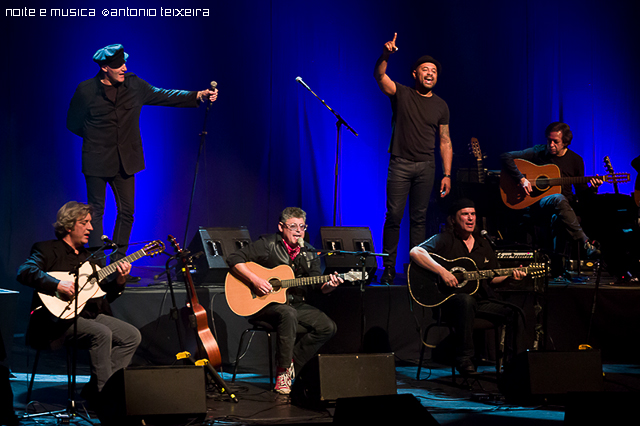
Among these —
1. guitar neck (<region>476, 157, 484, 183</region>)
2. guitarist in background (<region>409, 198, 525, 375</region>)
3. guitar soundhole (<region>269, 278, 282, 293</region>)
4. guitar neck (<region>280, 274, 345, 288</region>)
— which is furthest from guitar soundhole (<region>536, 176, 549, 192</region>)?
guitar soundhole (<region>269, 278, 282, 293</region>)

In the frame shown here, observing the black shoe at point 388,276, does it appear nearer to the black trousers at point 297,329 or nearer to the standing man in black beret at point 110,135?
the black trousers at point 297,329

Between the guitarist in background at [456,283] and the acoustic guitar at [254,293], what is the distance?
33.0 inches

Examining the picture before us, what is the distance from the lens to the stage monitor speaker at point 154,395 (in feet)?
11.9

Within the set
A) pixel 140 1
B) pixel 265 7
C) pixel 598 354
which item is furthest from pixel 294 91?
pixel 598 354

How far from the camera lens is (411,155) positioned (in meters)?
6.27

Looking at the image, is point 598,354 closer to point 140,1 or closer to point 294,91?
point 294,91

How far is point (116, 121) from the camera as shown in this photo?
614 centimetres

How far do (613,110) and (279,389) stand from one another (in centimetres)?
579

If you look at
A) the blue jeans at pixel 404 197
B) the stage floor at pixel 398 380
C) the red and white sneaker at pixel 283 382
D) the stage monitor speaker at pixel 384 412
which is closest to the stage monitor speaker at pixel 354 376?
the stage floor at pixel 398 380

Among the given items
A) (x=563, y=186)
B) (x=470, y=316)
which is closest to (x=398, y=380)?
(x=470, y=316)

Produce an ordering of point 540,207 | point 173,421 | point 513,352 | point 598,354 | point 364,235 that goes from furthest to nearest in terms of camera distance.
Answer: point 540,207 < point 364,235 < point 513,352 < point 598,354 < point 173,421

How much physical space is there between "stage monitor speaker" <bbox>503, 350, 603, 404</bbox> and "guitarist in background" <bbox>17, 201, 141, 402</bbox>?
2709 millimetres

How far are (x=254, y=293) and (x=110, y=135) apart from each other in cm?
222

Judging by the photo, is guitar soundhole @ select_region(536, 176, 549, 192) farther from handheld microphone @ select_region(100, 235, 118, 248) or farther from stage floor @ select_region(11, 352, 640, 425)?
handheld microphone @ select_region(100, 235, 118, 248)
